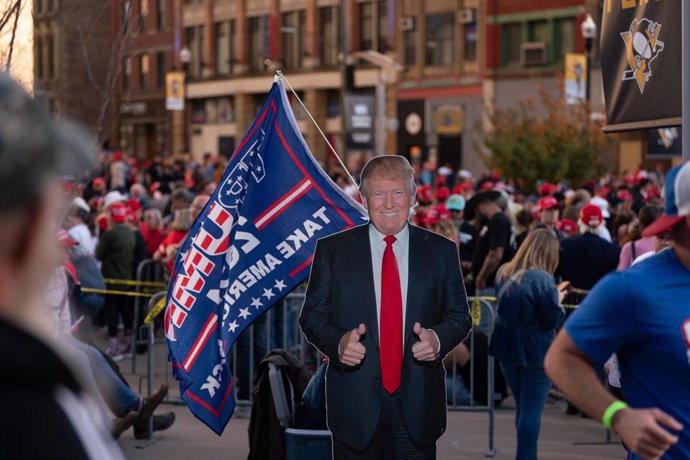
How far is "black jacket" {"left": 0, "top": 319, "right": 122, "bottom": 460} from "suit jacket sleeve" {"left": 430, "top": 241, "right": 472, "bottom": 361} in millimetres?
3569

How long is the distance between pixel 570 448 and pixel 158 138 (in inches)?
2311

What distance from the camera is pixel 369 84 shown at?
5262 cm

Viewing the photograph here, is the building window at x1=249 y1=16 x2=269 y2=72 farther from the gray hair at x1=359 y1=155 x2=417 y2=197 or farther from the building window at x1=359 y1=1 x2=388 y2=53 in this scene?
the gray hair at x1=359 y1=155 x2=417 y2=197

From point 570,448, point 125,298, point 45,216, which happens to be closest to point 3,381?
point 45,216

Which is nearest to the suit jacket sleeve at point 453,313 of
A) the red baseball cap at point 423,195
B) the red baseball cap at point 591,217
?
the red baseball cap at point 591,217

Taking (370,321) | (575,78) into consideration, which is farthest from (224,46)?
(370,321)

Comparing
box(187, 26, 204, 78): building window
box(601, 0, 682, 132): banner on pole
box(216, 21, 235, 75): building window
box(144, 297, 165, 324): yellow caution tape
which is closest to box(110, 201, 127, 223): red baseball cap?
box(144, 297, 165, 324): yellow caution tape

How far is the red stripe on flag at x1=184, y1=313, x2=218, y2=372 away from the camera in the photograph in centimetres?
682

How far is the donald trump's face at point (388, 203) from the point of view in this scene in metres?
5.25

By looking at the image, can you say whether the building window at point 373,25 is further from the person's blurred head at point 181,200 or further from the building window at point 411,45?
the person's blurred head at point 181,200

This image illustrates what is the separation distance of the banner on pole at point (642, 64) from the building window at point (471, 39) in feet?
141

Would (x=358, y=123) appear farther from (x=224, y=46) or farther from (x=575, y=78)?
(x=224, y=46)

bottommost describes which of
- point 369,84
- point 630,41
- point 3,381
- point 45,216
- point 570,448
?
point 570,448

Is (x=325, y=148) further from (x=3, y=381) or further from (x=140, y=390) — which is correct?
(x=3, y=381)
